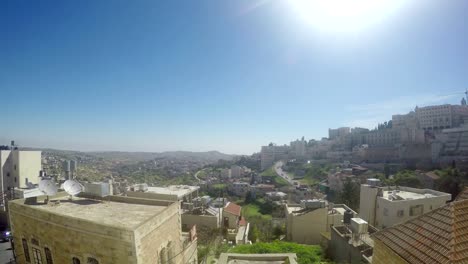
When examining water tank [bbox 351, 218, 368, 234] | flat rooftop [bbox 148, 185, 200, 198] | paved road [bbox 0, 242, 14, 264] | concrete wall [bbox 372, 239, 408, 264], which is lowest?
paved road [bbox 0, 242, 14, 264]

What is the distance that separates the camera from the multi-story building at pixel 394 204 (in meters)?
23.8

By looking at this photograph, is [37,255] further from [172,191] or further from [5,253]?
[172,191]

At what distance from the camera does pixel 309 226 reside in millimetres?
25516

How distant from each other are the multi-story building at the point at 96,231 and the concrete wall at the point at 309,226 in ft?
51.4

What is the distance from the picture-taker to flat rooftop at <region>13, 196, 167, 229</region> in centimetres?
948

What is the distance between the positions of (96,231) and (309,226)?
21631 millimetres

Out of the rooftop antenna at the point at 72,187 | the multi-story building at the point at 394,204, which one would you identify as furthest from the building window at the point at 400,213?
the rooftop antenna at the point at 72,187

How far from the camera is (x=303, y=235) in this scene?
1004 inches

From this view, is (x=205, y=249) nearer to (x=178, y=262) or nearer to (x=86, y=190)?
(x=178, y=262)

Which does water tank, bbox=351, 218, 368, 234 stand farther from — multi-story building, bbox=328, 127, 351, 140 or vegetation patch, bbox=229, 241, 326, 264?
multi-story building, bbox=328, 127, 351, 140

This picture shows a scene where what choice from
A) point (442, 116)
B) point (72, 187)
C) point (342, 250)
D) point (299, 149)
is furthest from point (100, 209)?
point (299, 149)

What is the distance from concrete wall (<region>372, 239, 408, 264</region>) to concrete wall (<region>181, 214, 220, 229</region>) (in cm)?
2117

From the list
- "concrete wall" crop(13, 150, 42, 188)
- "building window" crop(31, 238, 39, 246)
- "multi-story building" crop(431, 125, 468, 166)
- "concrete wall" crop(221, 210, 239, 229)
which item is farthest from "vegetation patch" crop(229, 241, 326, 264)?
"multi-story building" crop(431, 125, 468, 166)

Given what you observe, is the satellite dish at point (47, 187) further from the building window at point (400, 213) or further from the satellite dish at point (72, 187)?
the building window at point (400, 213)
